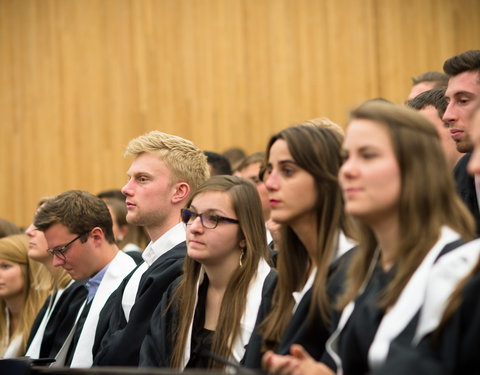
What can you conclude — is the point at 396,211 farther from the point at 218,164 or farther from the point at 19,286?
the point at 19,286

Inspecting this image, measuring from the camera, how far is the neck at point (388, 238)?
2371mm

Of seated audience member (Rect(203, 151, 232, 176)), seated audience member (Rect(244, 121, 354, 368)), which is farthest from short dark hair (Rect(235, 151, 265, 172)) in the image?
seated audience member (Rect(244, 121, 354, 368))

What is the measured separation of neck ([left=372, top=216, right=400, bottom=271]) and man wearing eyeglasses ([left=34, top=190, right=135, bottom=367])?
2.55 meters

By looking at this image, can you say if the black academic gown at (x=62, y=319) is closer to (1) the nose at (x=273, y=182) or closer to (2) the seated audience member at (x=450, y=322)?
(1) the nose at (x=273, y=182)

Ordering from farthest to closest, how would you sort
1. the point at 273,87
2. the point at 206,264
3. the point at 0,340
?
1. the point at 273,87
2. the point at 0,340
3. the point at 206,264

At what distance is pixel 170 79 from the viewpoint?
8789 mm

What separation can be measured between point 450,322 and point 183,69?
699 centimetres

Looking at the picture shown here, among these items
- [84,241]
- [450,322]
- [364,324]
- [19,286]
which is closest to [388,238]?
[364,324]

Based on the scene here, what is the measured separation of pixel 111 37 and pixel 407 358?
761 cm

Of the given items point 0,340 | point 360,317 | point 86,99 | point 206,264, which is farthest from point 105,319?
point 86,99

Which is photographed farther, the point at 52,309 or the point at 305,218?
the point at 52,309

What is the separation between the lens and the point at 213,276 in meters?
3.65

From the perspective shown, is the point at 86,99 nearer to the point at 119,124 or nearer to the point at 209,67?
the point at 119,124

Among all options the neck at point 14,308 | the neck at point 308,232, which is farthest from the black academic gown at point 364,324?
the neck at point 14,308
